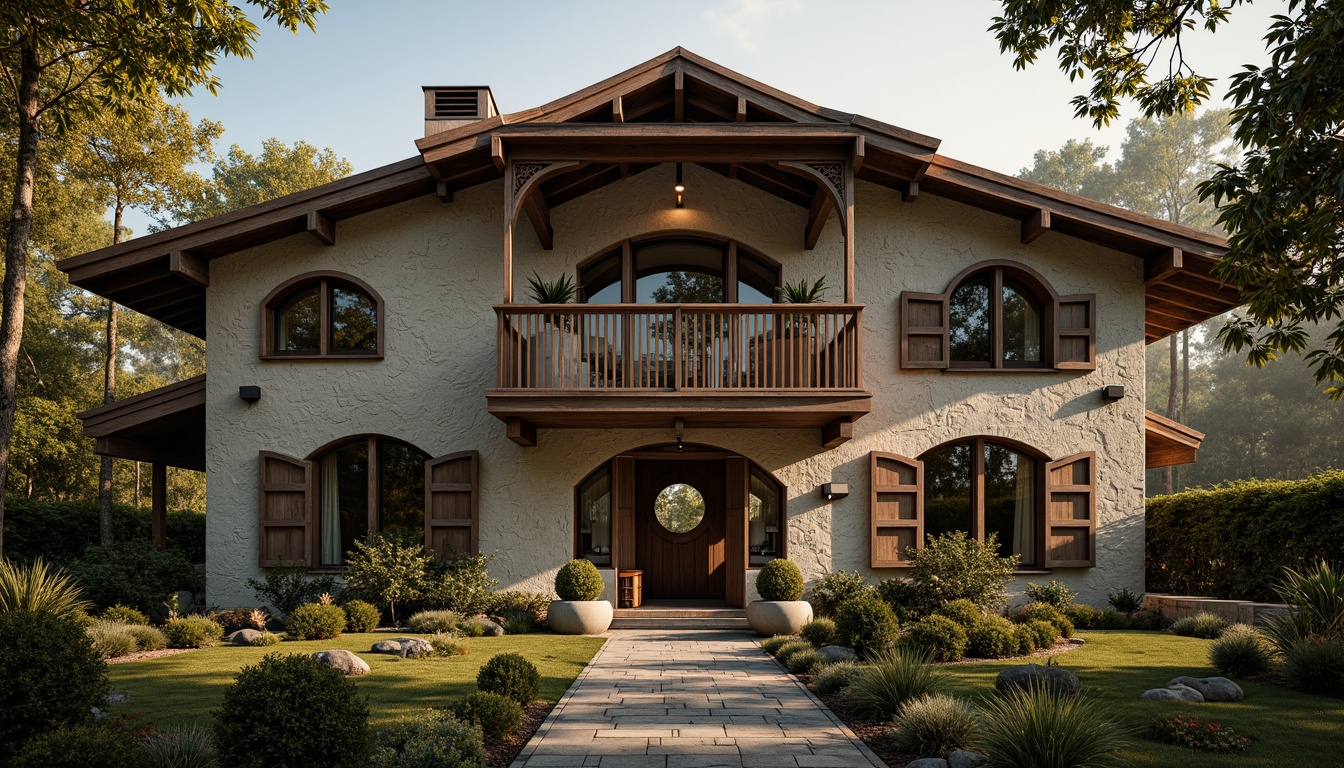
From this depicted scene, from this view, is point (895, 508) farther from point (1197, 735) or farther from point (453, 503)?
point (1197, 735)

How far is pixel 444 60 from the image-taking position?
14945mm

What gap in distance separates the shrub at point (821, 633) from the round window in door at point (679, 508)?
5.24 metres

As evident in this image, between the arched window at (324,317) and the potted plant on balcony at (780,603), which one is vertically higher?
the arched window at (324,317)

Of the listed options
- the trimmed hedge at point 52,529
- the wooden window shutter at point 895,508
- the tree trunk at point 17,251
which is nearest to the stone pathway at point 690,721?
the wooden window shutter at point 895,508

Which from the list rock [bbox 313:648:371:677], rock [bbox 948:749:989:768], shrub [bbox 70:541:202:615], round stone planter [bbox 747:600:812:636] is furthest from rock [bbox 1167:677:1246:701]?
shrub [bbox 70:541:202:615]

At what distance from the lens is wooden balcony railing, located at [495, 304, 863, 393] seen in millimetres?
12258

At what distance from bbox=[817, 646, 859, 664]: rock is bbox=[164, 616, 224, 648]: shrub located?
308 inches

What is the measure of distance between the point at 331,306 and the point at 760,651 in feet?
28.9

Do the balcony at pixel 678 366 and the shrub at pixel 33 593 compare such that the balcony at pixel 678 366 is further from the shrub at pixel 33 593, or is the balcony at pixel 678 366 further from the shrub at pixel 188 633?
the shrub at pixel 33 593

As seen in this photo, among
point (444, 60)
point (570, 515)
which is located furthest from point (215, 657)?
point (444, 60)

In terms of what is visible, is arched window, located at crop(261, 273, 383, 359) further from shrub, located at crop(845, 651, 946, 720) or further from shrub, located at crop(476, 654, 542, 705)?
shrub, located at crop(845, 651, 946, 720)

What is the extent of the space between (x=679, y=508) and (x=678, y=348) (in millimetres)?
4797

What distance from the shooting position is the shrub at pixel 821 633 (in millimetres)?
10508

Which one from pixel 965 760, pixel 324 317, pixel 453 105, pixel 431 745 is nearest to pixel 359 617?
pixel 324 317
